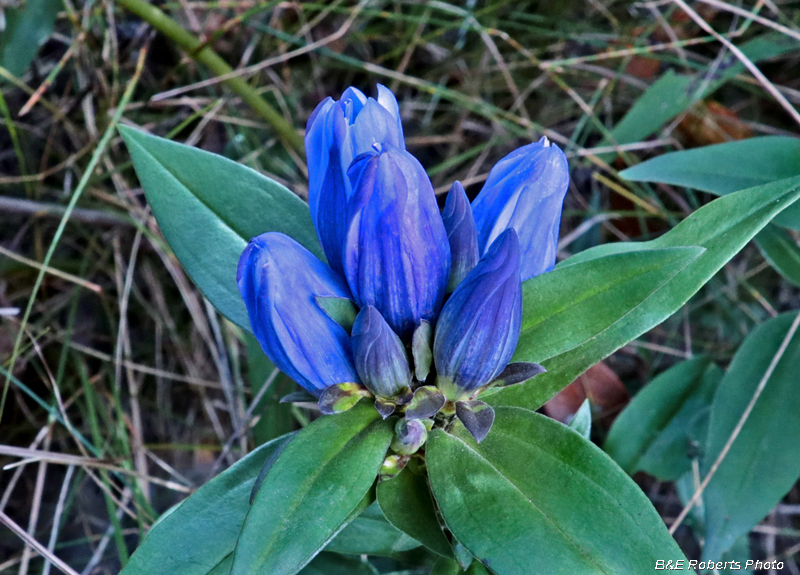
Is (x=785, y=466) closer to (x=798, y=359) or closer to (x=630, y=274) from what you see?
(x=798, y=359)

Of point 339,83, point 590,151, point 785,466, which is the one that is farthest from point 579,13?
point 785,466

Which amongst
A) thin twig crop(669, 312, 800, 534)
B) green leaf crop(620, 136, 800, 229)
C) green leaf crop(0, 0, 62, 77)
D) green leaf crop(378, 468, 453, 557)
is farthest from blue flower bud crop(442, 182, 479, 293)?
green leaf crop(0, 0, 62, 77)

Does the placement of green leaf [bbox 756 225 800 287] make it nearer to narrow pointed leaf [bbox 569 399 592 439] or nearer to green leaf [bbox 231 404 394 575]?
narrow pointed leaf [bbox 569 399 592 439]

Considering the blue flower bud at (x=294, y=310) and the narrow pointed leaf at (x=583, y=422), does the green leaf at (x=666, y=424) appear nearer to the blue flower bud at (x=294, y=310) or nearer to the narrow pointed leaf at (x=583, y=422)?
the narrow pointed leaf at (x=583, y=422)

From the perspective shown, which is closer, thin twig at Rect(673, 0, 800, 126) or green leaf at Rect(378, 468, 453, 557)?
green leaf at Rect(378, 468, 453, 557)

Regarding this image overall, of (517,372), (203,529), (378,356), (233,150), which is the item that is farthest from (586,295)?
(233,150)

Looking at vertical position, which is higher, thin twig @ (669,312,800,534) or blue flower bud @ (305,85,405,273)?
blue flower bud @ (305,85,405,273)

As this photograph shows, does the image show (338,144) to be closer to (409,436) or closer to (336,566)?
(409,436)
